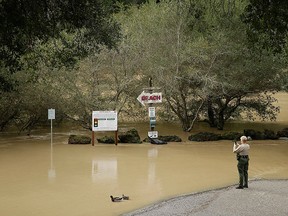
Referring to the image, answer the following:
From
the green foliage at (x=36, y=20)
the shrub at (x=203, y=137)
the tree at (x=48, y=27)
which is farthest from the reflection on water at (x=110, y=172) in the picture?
the green foliage at (x=36, y=20)

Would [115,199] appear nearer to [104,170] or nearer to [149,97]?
[104,170]

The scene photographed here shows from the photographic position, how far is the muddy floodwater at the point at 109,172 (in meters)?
11.3

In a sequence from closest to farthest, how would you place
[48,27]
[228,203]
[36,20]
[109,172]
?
[36,20]
[48,27]
[228,203]
[109,172]

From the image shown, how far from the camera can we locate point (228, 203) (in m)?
10.6

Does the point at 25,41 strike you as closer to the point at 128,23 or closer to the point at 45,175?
the point at 45,175

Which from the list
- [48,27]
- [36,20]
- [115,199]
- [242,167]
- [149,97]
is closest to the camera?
[36,20]

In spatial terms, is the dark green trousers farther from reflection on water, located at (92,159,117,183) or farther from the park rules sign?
the park rules sign

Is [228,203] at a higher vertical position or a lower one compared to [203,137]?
lower

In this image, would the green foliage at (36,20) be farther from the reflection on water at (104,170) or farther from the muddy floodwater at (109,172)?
the reflection on water at (104,170)

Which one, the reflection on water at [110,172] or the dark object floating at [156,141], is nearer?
the reflection on water at [110,172]

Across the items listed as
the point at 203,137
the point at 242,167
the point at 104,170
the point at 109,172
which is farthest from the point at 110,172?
the point at 203,137

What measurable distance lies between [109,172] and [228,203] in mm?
5643

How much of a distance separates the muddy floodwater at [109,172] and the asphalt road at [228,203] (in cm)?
72

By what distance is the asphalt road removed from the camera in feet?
32.1
